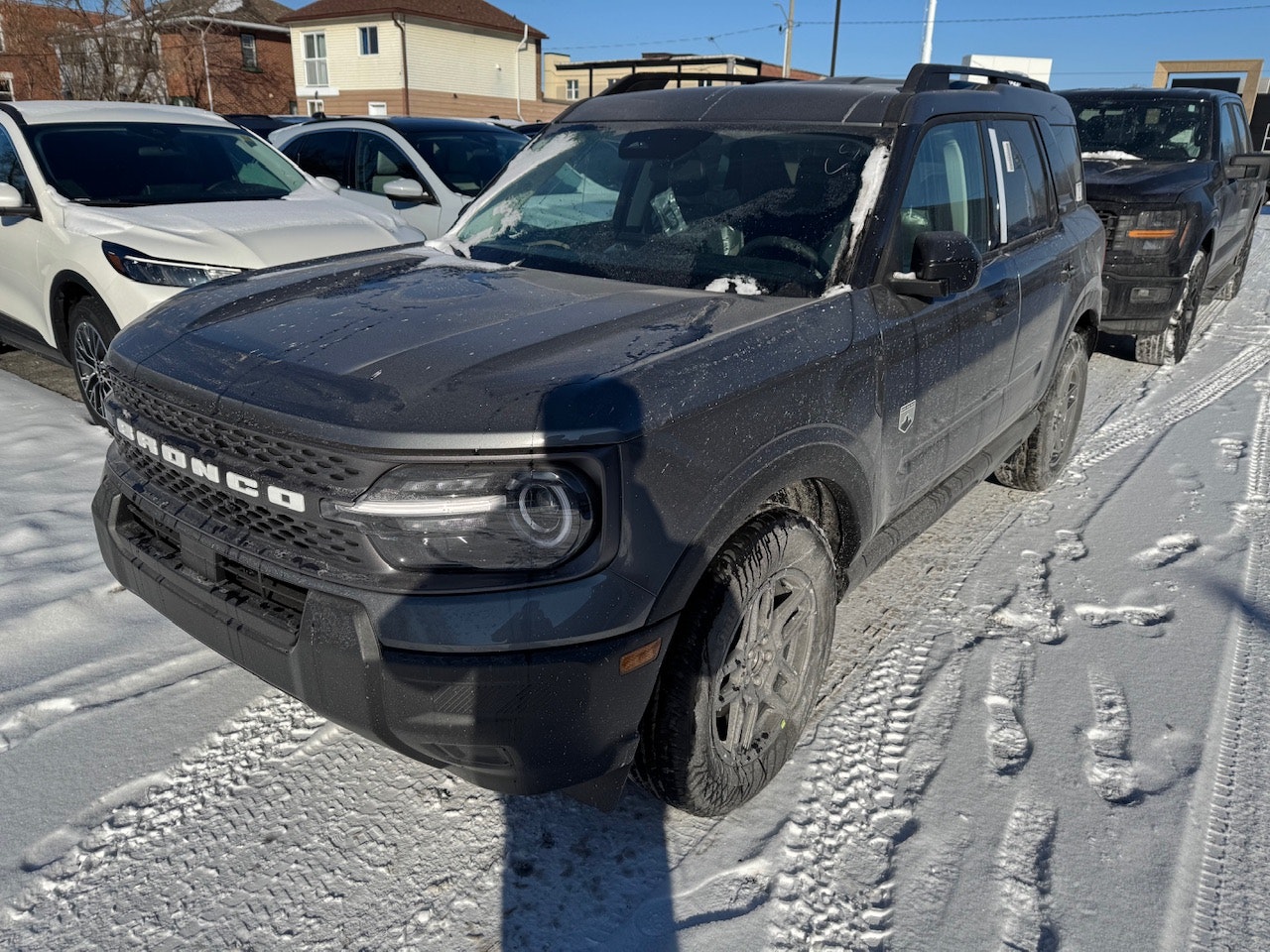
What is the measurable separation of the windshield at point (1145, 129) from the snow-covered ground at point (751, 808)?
5685 mm

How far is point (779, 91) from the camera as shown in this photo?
334cm

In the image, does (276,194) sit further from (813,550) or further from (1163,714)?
(1163,714)

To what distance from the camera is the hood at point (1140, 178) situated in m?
7.03

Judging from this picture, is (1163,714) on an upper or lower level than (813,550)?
lower

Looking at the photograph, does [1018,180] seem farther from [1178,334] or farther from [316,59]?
[316,59]

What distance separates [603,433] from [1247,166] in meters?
8.10

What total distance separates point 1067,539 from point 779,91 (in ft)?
8.12

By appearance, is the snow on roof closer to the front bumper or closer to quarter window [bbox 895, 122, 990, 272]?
the front bumper

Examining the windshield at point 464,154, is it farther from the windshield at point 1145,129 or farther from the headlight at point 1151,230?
the windshield at point 1145,129

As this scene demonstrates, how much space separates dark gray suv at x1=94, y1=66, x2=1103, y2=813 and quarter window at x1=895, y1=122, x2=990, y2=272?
2 centimetres

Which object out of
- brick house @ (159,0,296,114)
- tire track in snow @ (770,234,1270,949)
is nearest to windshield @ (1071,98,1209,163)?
tire track in snow @ (770,234,1270,949)

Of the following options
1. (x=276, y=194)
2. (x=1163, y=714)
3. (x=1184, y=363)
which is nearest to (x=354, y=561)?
(x=1163, y=714)

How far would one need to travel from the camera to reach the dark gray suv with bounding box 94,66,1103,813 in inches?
77.9

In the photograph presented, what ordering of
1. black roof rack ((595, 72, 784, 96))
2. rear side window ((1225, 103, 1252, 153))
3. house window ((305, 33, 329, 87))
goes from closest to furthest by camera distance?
black roof rack ((595, 72, 784, 96)) → rear side window ((1225, 103, 1252, 153)) → house window ((305, 33, 329, 87))
